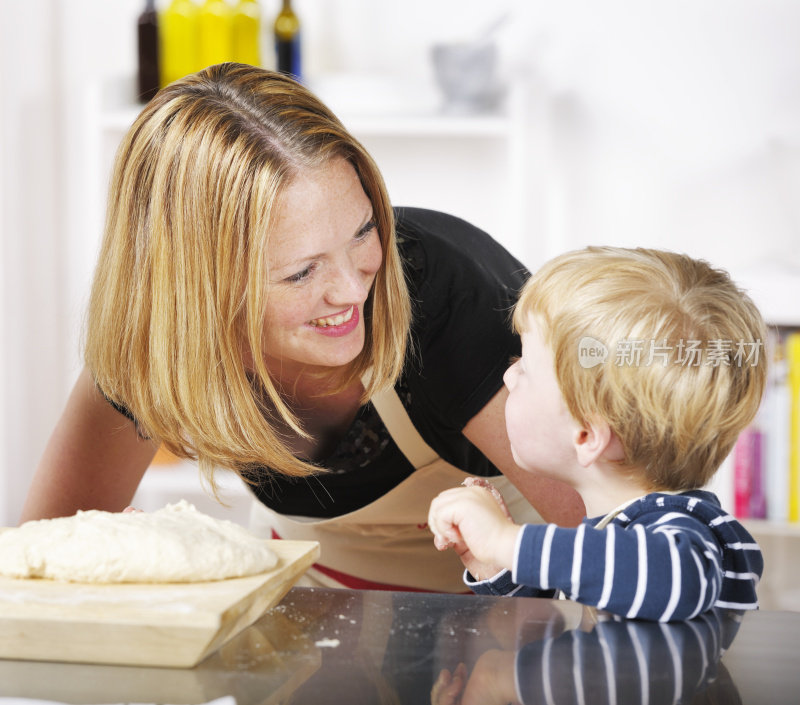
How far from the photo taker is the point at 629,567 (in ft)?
2.53

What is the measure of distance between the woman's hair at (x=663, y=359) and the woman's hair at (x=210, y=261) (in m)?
0.34

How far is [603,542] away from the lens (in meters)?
0.81

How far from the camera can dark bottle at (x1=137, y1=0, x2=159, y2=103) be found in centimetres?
239

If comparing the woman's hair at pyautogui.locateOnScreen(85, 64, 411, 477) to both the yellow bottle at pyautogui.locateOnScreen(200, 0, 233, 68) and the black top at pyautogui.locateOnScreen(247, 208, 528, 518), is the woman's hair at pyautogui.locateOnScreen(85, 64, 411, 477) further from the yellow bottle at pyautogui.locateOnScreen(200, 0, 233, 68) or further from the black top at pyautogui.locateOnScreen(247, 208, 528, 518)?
the yellow bottle at pyautogui.locateOnScreen(200, 0, 233, 68)

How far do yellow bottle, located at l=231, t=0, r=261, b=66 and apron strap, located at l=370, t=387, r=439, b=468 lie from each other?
1338 mm

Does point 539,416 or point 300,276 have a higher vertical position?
point 300,276

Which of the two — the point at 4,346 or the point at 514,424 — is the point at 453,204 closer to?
the point at 4,346

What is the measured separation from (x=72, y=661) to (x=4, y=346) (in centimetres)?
202

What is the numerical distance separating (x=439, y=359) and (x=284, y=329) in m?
0.22

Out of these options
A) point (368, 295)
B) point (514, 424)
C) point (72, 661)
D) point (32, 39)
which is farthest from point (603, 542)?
point (32, 39)

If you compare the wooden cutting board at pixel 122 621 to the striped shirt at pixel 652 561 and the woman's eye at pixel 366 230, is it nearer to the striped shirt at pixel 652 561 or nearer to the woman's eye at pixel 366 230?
the striped shirt at pixel 652 561

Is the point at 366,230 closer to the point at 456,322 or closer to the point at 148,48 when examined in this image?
the point at 456,322

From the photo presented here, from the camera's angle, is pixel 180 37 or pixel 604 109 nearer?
pixel 180 37

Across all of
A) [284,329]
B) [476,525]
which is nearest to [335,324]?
[284,329]
